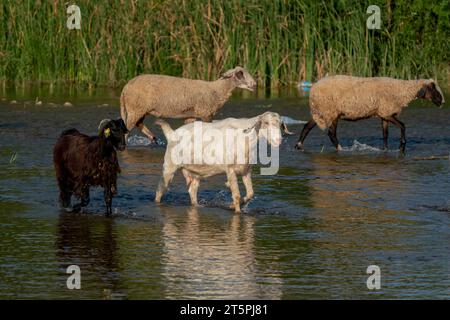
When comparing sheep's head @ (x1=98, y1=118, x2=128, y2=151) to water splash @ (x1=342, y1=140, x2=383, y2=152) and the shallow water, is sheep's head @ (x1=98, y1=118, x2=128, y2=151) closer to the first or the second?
the shallow water

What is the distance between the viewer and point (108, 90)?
85.3ft

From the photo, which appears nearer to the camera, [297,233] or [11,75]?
[297,233]

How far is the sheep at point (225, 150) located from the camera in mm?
13156

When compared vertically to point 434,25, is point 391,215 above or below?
below

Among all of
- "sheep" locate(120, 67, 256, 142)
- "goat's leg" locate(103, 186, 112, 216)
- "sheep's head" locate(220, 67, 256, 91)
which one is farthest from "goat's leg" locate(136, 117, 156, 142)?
"goat's leg" locate(103, 186, 112, 216)

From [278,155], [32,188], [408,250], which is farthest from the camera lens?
[278,155]

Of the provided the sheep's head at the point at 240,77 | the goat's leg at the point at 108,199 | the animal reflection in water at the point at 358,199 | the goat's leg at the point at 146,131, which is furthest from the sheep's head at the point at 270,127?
the sheep's head at the point at 240,77

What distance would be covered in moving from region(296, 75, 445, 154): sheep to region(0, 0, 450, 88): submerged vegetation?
5.21 m

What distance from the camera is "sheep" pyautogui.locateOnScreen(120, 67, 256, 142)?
63.8 ft

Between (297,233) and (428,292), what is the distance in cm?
261

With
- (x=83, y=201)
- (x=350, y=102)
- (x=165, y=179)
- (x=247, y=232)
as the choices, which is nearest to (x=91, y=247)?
(x=247, y=232)

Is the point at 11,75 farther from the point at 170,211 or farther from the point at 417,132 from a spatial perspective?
the point at 170,211

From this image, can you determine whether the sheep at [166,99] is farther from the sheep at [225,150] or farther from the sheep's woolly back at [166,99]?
the sheep at [225,150]

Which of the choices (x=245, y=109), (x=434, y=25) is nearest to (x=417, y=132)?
(x=245, y=109)
